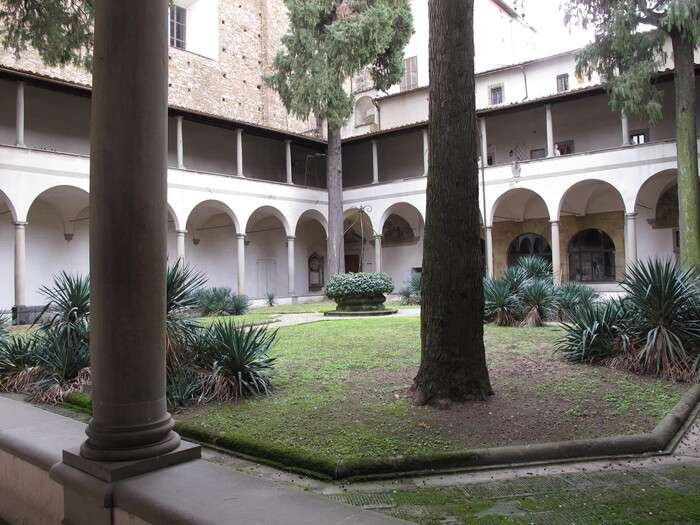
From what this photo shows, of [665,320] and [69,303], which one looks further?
[69,303]

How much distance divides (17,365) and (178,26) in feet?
82.9

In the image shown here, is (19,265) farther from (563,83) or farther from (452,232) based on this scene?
(563,83)

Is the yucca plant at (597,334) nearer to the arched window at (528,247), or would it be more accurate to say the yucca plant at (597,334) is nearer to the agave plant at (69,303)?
the agave plant at (69,303)

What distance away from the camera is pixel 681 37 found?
16.7 m

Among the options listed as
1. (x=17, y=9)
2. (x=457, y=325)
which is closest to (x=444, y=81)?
(x=457, y=325)

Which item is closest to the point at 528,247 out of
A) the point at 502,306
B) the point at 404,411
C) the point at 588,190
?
the point at 588,190

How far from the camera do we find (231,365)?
643 cm

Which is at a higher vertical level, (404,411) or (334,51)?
(334,51)

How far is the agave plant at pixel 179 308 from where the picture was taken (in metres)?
6.52

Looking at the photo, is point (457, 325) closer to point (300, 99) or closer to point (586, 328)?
point (586, 328)

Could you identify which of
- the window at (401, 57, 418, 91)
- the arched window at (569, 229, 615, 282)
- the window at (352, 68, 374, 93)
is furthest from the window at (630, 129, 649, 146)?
the window at (352, 68, 374, 93)

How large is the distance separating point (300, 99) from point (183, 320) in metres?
17.3

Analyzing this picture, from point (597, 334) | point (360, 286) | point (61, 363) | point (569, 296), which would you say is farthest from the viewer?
point (360, 286)

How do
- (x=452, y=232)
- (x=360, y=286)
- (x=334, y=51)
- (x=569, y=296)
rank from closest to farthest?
(x=452, y=232) → (x=569, y=296) → (x=360, y=286) → (x=334, y=51)
